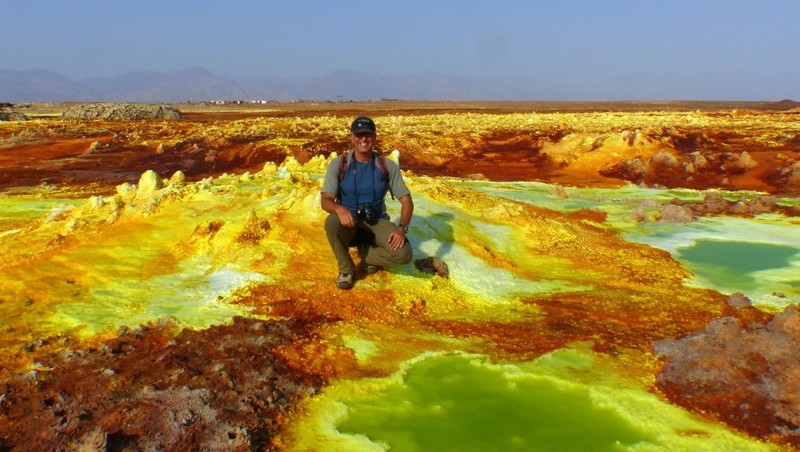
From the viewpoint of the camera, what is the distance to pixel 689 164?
16.8 m

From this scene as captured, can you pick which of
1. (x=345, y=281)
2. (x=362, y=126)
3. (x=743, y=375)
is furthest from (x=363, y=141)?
(x=743, y=375)

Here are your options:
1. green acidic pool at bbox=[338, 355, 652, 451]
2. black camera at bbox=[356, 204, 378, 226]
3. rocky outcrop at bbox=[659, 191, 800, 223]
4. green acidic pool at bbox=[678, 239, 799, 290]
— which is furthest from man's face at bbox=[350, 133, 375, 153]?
rocky outcrop at bbox=[659, 191, 800, 223]

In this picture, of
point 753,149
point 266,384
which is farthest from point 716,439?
point 753,149

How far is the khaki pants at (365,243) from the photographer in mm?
5000

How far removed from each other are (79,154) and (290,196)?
53.3 feet

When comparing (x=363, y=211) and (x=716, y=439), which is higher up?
(x=363, y=211)

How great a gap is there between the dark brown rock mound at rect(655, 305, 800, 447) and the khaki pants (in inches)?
83.2

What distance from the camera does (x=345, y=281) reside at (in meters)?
5.07

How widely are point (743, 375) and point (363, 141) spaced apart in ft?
9.67

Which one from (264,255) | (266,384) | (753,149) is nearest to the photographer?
(266,384)

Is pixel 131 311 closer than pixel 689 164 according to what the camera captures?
Yes

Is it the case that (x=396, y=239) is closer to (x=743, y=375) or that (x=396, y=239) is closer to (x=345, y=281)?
(x=345, y=281)

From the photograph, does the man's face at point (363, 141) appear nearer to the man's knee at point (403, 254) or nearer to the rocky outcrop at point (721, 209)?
the man's knee at point (403, 254)

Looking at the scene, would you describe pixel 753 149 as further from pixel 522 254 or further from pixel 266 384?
pixel 266 384
